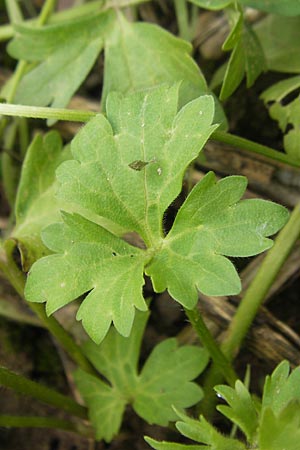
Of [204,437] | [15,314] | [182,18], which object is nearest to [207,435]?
[204,437]

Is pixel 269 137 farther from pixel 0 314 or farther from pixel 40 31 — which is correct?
pixel 0 314

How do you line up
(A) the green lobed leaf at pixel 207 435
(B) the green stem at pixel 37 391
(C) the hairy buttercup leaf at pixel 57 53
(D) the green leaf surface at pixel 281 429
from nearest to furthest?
(D) the green leaf surface at pixel 281 429, (A) the green lobed leaf at pixel 207 435, (B) the green stem at pixel 37 391, (C) the hairy buttercup leaf at pixel 57 53

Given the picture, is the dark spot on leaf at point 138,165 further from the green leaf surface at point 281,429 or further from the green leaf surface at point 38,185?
the green leaf surface at point 281,429

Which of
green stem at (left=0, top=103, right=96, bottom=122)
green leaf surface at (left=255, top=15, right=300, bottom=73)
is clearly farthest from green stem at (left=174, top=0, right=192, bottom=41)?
green stem at (left=0, top=103, right=96, bottom=122)

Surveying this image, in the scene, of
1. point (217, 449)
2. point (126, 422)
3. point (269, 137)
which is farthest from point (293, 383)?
point (269, 137)

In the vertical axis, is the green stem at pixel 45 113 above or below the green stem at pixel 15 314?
above

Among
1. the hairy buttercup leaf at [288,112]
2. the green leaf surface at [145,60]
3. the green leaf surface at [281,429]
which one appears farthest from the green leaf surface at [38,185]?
the green leaf surface at [281,429]

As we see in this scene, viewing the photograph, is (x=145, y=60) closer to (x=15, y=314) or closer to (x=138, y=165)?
(x=138, y=165)
